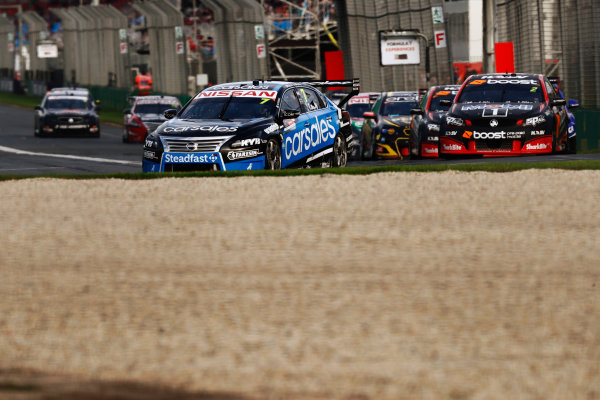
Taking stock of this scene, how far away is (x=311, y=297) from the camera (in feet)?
24.7

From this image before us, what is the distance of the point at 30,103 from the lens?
6900cm

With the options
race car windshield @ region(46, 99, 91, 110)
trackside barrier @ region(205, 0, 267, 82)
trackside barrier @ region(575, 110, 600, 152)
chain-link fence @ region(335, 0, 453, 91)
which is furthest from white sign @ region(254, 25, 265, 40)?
trackside barrier @ region(575, 110, 600, 152)

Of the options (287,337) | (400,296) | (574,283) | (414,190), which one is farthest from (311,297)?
(414,190)

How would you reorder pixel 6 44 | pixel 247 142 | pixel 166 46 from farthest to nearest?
pixel 6 44, pixel 166 46, pixel 247 142

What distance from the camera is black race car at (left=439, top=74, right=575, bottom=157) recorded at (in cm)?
1909

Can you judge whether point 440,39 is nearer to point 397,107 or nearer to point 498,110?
point 397,107

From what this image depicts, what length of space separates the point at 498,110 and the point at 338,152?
2866 millimetres

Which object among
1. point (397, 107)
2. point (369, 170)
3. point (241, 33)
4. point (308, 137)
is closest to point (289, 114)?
point (308, 137)

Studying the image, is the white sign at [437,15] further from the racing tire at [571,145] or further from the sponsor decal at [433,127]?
the racing tire at [571,145]

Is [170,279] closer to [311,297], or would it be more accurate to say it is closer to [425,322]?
[311,297]

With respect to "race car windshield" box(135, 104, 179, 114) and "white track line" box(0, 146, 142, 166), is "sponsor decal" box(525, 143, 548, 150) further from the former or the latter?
"race car windshield" box(135, 104, 179, 114)

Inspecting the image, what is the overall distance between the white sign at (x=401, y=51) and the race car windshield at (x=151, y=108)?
21.2 feet

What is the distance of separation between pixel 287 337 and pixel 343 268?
6.53 ft

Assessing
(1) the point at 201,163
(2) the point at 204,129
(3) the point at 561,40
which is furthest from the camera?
(3) the point at 561,40
